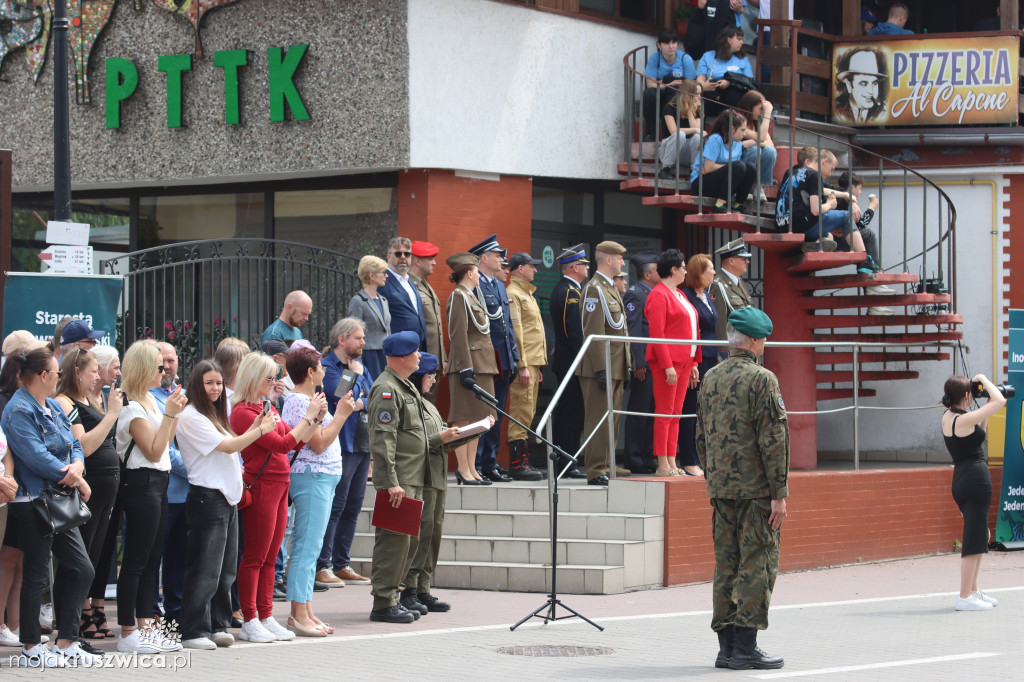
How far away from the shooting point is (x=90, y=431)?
734 centimetres

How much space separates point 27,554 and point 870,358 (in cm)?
990

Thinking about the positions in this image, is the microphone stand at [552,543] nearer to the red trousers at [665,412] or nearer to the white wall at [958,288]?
the red trousers at [665,412]

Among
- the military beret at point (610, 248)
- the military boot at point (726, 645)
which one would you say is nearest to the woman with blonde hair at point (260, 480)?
the military boot at point (726, 645)

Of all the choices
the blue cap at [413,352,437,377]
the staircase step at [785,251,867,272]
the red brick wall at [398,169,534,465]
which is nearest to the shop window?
the red brick wall at [398,169,534,465]

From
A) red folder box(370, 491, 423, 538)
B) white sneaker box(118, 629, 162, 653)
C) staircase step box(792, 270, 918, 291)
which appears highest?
staircase step box(792, 270, 918, 291)

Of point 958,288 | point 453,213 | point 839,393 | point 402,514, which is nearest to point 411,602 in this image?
point 402,514

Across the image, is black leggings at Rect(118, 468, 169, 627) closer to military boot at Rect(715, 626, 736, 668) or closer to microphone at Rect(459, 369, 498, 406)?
microphone at Rect(459, 369, 498, 406)

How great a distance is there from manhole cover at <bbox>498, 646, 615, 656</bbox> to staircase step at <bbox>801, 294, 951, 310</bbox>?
6816 millimetres

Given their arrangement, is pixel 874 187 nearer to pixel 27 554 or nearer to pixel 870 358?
pixel 870 358

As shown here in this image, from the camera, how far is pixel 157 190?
15523 mm

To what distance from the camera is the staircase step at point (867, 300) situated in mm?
13531

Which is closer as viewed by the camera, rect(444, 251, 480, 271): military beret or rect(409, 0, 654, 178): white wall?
rect(444, 251, 480, 271): military beret

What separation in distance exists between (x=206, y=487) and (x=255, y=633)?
97 centimetres

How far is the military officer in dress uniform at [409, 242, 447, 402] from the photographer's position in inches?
467
